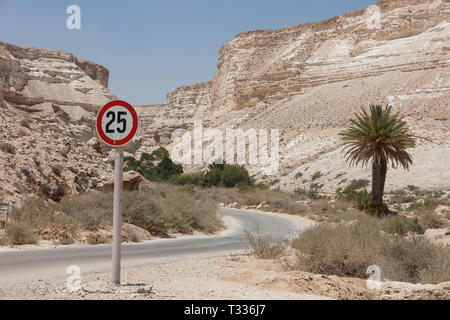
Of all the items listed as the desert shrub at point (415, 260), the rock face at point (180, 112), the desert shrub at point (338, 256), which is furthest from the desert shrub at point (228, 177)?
the rock face at point (180, 112)

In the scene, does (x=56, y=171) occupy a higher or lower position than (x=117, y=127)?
lower

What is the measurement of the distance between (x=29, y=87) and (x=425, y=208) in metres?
87.9

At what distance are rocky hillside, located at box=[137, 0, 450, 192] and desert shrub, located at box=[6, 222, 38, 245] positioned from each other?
3624cm

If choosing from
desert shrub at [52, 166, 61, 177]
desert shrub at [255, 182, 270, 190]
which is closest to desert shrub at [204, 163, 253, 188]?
desert shrub at [255, 182, 270, 190]

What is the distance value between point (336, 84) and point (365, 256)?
240ft

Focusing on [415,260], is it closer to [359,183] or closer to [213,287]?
[213,287]

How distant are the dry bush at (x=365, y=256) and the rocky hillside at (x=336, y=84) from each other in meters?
34.0

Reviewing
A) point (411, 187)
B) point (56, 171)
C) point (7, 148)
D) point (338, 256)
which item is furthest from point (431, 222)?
point (7, 148)

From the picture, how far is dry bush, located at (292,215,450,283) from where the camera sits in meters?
9.30

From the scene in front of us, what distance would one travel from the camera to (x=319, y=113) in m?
71.9

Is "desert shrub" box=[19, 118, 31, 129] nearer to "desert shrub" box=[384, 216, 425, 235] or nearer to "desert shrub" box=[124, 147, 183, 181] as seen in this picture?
"desert shrub" box=[384, 216, 425, 235]

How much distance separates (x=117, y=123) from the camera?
6527mm
